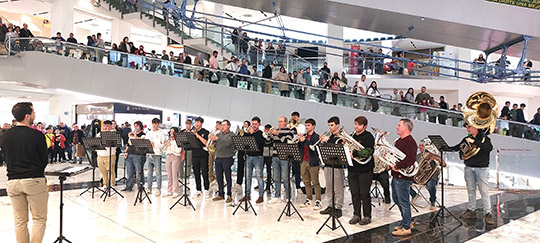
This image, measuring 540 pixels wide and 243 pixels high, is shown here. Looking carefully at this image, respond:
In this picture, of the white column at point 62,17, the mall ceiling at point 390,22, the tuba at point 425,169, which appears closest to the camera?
the mall ceiling at point 390,22

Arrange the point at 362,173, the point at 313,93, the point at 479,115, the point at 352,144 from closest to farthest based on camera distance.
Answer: the point at 352,144
the point at 362,173
the point at 479,115
the point at 313,93

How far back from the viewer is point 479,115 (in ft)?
22.3

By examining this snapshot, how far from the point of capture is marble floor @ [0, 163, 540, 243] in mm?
5875

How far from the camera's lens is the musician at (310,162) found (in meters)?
7.92

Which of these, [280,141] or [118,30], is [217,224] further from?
[118,30]

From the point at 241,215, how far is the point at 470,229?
3835 millimetres

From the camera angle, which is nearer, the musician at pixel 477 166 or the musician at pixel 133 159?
the musician at pixel 477 166

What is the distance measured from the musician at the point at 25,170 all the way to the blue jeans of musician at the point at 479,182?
21.7 feet

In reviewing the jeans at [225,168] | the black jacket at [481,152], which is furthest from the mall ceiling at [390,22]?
the jeans at [225,168]

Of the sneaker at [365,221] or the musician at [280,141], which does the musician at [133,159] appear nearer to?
the musician at [280,141]

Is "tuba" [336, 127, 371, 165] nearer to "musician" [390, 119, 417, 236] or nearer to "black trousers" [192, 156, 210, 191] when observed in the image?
"musician" [390, 119, 417, 236]

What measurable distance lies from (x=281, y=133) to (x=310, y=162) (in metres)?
0.97

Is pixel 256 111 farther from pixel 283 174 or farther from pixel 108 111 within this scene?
pixel 108 111

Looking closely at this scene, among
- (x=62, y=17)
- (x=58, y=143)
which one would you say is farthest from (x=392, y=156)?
(x=62, y=17)
